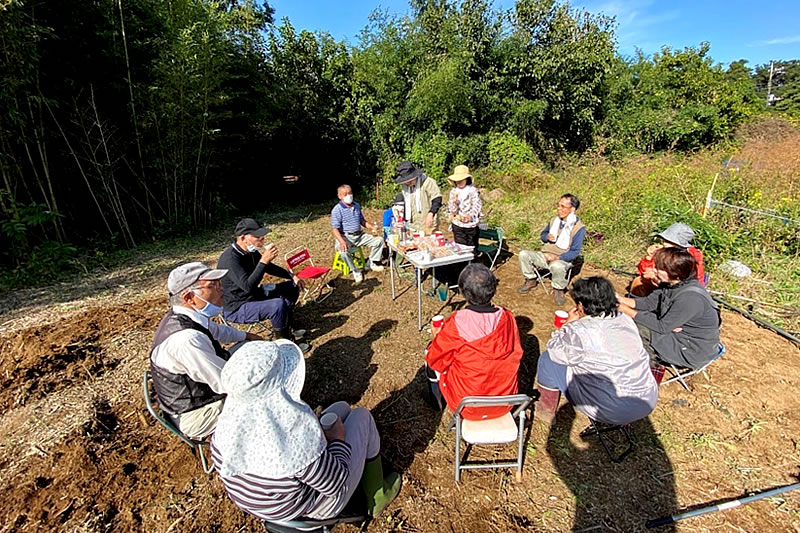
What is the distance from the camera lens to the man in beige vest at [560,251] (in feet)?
13.4

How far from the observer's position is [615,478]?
85.7 inches

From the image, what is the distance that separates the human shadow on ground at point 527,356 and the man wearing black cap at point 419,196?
6.44ft

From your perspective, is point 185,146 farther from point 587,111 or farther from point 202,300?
point 587,111

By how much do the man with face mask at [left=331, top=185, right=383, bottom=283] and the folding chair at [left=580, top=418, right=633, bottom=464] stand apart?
11.3 ft

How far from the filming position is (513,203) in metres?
8.66

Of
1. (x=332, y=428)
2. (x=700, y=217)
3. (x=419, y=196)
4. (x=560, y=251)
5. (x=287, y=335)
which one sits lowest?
(x=287, y=335)

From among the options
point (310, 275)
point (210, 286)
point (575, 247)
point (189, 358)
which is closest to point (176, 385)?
point (189, 358)

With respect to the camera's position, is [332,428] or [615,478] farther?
[615,478]

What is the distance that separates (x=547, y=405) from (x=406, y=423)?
→ 41.7 inches

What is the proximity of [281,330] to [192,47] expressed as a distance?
22.7ft

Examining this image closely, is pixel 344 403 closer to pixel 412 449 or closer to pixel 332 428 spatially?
pixel 332 428

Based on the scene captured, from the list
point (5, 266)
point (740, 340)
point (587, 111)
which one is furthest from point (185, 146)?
point (587, 111)

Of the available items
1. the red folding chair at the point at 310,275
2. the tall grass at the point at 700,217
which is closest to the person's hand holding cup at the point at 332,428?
the red folding chair at the point at 310,275

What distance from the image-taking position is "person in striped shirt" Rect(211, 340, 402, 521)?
1248 mm
